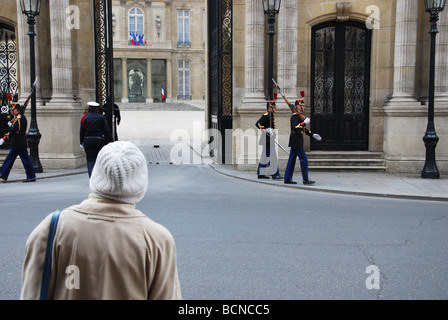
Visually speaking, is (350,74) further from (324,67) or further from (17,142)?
(17,142)

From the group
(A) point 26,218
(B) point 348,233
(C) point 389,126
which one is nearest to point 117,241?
(B) point 348,233

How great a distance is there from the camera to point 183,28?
203ft

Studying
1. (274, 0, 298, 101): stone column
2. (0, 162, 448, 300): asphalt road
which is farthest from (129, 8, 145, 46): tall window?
(0, 162, 448, 300): asphalt road

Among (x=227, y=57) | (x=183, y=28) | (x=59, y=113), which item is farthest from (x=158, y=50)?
(x=59, y=113)

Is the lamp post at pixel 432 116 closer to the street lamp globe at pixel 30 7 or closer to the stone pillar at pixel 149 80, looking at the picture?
the street lamp globe at pixel 30 7

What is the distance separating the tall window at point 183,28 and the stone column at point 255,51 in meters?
48.8

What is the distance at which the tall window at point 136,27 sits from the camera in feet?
195

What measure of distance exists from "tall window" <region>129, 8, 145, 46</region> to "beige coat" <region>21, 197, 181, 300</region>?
5914cm

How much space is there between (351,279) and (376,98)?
10153 mm

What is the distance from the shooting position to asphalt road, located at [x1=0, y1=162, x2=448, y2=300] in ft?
18.1

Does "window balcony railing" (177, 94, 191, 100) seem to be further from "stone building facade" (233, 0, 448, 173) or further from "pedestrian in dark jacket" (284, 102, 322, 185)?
"pedestrian in dark jacket" (284, 102, 322, 185)

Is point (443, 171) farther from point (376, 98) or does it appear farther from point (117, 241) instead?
point (117, 241)

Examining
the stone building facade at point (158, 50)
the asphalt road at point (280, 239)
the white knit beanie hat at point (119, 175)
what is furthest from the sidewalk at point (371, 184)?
the stone building facade at point (158, 50)

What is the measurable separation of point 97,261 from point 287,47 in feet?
41.3
